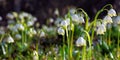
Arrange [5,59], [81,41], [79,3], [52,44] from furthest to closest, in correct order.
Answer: [79,3], [52,44], [5,59], [81,41]

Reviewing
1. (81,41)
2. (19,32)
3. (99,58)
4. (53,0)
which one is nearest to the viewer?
(81,41)

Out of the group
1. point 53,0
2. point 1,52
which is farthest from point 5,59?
point 53,0

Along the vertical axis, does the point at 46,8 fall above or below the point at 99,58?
above

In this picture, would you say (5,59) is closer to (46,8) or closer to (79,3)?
(79,3)

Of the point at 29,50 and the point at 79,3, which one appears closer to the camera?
the point at 29,50

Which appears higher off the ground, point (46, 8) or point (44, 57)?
point (46, 8)

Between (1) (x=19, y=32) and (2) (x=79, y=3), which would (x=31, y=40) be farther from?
(2) (x=79, y=3)

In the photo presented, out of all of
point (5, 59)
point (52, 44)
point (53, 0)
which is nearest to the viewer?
point (5, 59)

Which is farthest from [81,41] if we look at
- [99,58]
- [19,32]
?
[19,32]

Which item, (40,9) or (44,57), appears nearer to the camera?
(44,57)
